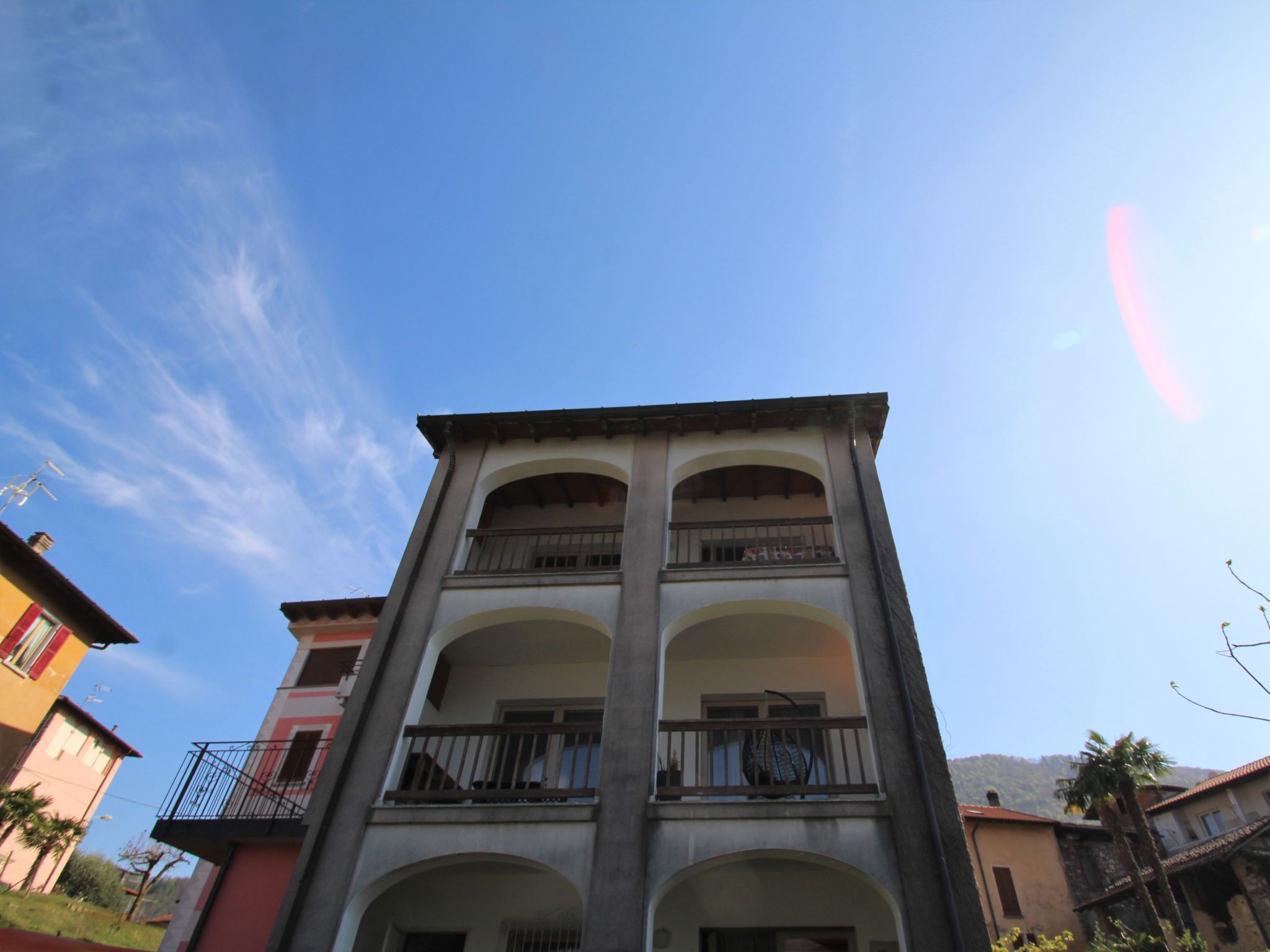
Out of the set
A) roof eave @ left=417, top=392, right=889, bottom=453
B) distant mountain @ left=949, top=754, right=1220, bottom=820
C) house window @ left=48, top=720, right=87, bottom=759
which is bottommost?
house window @ left=48, top=720, right=87, bottom=759

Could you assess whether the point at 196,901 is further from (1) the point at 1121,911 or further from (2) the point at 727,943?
(1) the point at 1121,911

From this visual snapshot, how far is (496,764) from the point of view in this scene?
35.3 feet

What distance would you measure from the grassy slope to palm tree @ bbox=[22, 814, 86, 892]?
653 millimetres

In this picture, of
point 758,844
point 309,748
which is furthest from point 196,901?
point 758,844

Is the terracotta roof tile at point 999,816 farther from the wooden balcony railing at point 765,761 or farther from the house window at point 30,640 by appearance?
the house window at point 30,640

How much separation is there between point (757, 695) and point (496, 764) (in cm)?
406

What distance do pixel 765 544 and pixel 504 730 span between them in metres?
5.67

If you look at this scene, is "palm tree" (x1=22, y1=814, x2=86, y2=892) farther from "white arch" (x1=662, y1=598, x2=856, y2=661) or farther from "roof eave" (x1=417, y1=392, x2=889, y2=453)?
"white arch" (x1=662, y1=598, x2=856, y2=661)

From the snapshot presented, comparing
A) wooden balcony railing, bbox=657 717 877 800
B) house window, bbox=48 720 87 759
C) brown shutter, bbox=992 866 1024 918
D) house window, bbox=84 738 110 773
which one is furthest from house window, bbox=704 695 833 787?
house window, bbox=84 738 110 773

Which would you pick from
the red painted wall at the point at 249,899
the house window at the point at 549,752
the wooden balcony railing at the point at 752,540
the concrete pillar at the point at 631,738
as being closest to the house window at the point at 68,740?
the red painted wall at the point at 249,899

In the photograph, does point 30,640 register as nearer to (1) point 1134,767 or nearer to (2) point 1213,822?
(1) point 1134,767

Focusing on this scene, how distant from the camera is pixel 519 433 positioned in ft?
43.2

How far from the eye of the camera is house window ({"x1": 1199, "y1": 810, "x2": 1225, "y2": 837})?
27781mm

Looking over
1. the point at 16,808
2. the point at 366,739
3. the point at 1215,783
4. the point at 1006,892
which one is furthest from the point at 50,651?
the point at 1215,783
